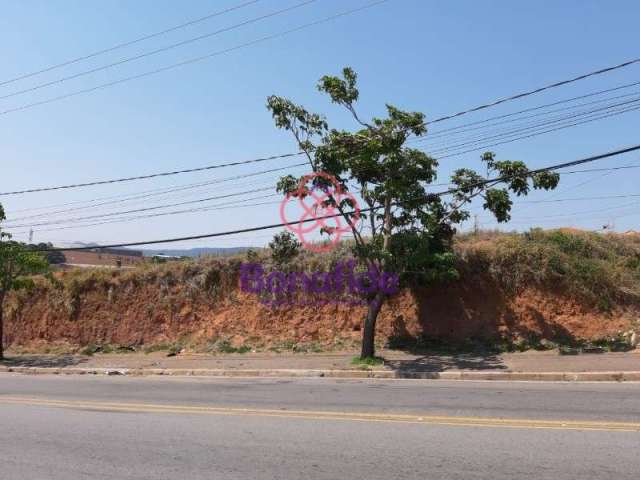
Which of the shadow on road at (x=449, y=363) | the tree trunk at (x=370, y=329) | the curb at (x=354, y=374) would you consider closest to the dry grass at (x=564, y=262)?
the shadow on road at (x=449, y=363)

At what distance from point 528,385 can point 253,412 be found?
5807mm

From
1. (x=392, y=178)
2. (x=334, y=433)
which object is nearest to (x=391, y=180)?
(x=392, y=178)

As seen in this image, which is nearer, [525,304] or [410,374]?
[410,374]

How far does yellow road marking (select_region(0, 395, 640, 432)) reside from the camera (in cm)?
732

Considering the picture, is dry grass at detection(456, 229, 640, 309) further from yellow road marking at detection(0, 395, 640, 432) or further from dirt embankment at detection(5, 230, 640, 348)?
yellow road marking at detection(0, 395, 640, 432)

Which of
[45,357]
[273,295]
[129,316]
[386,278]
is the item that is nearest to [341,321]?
[273,295]

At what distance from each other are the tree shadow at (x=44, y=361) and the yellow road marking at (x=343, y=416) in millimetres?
9302

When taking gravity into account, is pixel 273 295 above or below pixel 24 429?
above

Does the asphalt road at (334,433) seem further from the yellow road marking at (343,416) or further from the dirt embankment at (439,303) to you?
the dirt embankment at (439,303)

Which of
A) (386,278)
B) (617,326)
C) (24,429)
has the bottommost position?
(24,429)

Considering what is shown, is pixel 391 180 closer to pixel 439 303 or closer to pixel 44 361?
pixel 439 303

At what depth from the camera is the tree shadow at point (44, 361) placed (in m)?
20.4

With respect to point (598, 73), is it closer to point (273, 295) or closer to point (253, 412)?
point (253, 412)

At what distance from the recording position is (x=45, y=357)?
23.0 metres
